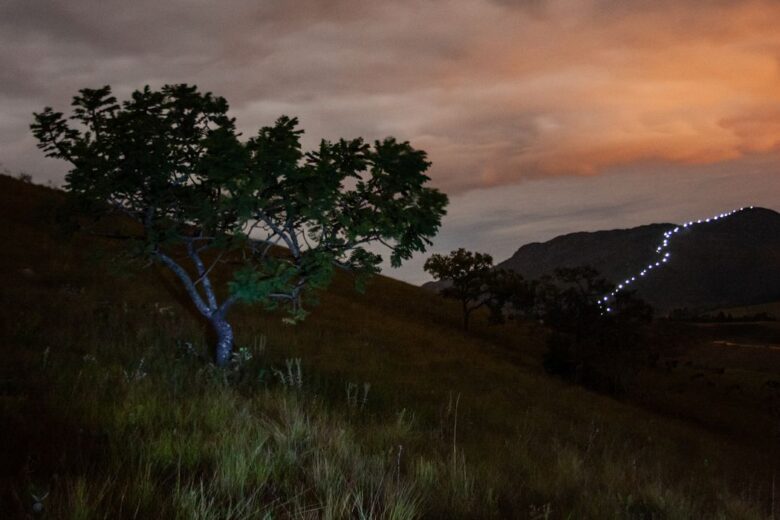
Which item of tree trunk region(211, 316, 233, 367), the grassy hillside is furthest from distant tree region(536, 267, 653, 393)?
tree trunk region(211, 316, 233, 367)

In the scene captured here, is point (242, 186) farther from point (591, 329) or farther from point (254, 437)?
point (591, 329)

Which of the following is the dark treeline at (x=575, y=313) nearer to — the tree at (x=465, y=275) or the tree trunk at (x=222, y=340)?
the tree at (x=465, y=275)

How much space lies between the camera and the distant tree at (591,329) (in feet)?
98.8

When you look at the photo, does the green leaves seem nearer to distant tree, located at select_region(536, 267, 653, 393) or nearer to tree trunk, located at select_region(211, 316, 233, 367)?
tree trunk, located at select_region(211, 316, 233, 367)

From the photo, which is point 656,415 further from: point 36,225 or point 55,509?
point 36,225

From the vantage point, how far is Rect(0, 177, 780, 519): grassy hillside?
371 centimetres

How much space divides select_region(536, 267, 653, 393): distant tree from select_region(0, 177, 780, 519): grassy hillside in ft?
31.2

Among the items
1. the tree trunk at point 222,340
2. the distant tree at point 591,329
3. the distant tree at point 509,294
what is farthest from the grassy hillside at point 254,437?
the distant tree at point 509,294

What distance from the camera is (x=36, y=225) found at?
2562 centimetres

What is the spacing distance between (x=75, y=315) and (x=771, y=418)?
39224mm

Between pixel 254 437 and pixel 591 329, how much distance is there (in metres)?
28.8

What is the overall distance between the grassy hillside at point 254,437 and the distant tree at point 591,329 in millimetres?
9512

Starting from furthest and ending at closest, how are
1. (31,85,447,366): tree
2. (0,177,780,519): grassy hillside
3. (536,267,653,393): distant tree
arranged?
(536,267,653,393): distant tree → (31,85,447,366): tree → (0,177,780,519): grassy hillside

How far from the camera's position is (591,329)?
30.9 m
